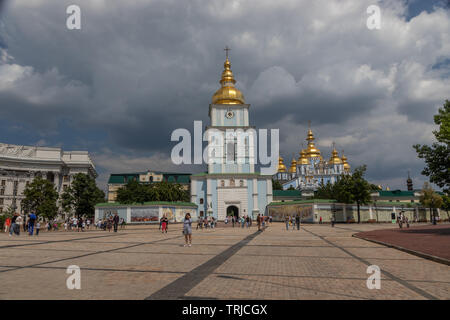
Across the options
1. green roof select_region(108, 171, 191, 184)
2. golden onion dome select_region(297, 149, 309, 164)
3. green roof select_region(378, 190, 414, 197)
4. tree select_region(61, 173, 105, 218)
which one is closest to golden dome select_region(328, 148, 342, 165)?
golden onion dome select_region(297, 149, 309, 164)

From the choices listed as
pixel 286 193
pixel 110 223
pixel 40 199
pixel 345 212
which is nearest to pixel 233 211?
pixel 345 212

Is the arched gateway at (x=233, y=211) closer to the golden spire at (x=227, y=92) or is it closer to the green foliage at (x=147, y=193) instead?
the green foliage at (x=147, y=193)

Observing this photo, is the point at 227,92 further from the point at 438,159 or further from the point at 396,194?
the point at 396,194

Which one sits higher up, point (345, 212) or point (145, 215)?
point (345, 212)

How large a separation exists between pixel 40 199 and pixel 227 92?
3971 cm

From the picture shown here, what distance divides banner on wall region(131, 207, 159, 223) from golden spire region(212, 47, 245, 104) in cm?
2810

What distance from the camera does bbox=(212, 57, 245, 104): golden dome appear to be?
64.6m

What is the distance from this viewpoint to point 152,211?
156 feet

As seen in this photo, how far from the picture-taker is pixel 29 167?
8438cm

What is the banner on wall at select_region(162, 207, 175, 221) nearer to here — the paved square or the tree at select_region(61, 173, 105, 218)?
the tree at select_region(61, 173, 105, 218)
